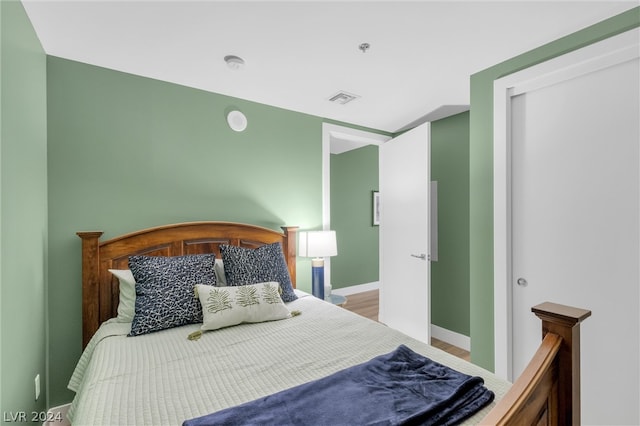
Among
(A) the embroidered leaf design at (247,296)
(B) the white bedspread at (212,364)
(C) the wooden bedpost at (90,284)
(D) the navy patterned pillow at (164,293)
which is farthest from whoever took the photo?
(C) the wooden bedpost at (90,284)

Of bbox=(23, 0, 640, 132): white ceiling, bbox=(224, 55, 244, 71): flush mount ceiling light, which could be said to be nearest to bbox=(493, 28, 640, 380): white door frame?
bbox=(23, 0, 640, 132): white ceiling

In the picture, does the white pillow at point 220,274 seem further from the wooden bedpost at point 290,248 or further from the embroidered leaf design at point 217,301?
the wooden bedpost at point 290,248

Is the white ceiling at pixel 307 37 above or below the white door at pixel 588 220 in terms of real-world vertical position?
above

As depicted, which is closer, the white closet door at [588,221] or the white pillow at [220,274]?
the white closet door at [588,221]

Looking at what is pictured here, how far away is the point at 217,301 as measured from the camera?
182 cm

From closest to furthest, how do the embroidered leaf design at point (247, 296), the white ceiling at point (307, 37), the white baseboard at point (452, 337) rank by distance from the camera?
the white ceiling at point (307, 37), the embroidered leaf design at point (247, 296), the white baseboard at point (452, 337)

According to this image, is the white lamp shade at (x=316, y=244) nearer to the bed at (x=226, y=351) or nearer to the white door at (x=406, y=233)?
the bed at (x=226, y=351)

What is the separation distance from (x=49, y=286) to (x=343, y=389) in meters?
2.06

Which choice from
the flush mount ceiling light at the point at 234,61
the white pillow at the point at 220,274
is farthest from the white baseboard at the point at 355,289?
the flush mount ceiling light at the point at 234,61

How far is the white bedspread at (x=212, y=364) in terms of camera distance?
1.09 m

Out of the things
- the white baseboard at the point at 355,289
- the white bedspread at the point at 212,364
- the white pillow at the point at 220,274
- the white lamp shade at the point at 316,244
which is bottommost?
the white baseboard at the point at 355,289

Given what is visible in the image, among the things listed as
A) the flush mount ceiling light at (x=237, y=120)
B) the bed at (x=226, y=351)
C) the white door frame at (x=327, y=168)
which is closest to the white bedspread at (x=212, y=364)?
the bed at (x=226, y=351)

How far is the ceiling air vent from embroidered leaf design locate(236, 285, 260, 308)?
182cm

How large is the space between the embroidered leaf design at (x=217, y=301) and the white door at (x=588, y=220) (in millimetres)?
2014
